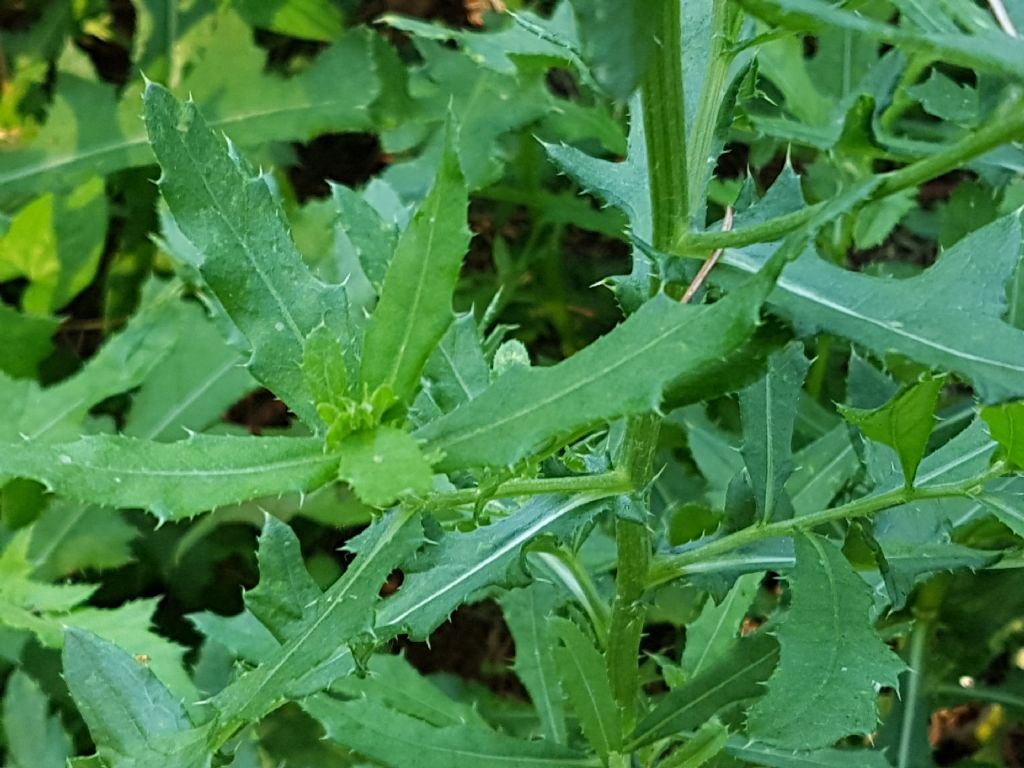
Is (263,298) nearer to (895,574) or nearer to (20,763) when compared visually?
(895,574)

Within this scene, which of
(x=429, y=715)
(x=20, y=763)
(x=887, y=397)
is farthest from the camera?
(x=20, y=763)

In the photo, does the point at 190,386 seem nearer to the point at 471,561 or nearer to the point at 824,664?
the point at 471,561

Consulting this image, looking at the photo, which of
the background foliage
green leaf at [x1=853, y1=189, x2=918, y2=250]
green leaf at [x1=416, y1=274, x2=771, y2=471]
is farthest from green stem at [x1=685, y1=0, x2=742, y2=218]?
green leaf at [x1=853, y1=189, x2=918, y2=250]

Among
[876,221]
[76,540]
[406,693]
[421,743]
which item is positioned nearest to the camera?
[421,743]

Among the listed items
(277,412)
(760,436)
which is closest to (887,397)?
(760,436)

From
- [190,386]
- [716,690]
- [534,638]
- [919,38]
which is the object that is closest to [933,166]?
[919,38]

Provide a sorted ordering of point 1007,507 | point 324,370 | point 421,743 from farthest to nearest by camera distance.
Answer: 1. point 421,743
2. point 1007,507
3. point 324,370

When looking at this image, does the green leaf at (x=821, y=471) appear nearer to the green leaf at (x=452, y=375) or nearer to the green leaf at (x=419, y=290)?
the green leaf at (x=452, y=375)

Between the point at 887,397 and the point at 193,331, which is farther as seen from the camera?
the point at 193,331
